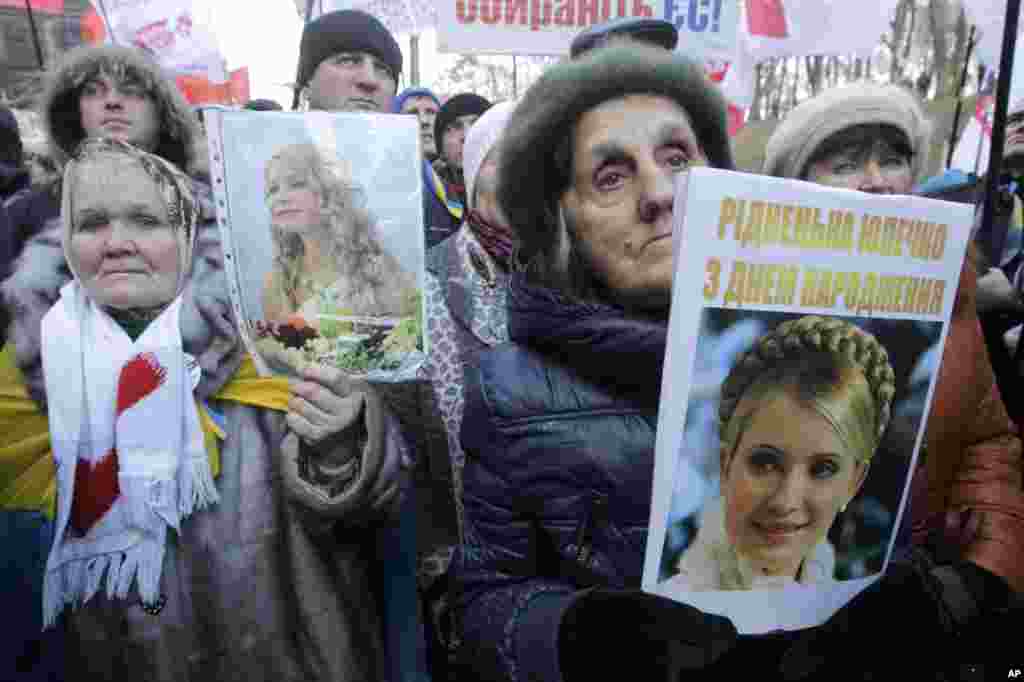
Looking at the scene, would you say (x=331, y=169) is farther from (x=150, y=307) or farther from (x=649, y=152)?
(x=649, y=152)

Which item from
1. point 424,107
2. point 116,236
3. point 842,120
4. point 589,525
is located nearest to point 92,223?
point 116,236

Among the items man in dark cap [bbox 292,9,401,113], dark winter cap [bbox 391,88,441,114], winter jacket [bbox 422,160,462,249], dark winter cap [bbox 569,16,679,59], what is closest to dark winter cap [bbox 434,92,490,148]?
dark winter cap [bbox 391,88,441,114]

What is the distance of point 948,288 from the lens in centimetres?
123

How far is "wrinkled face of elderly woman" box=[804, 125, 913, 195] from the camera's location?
1.57m

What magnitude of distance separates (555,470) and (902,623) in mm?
722

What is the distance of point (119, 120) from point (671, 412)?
1.16 meters

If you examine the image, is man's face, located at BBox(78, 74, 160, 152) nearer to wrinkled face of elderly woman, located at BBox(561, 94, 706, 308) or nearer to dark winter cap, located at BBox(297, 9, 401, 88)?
Result: dark winter cap, located at BBox(297, 9, 401, 88)

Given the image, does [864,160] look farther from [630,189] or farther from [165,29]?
[165,29]

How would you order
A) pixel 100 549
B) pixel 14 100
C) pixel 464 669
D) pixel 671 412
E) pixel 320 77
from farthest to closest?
pixel 320 77
pixel 14 100
pixel 464 669
pixel 100 549
pixel 671 412

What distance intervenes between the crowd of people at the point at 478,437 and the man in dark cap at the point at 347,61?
676mm

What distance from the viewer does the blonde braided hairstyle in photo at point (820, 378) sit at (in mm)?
1084

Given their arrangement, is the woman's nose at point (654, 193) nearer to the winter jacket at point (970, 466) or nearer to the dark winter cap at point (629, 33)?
the dark winter cap at point (629, 33)

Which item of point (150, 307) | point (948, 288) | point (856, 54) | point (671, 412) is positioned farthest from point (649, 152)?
point (856, 54)

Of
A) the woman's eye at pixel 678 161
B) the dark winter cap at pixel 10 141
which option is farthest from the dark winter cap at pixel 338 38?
the woman's eye at pixel 678 161
